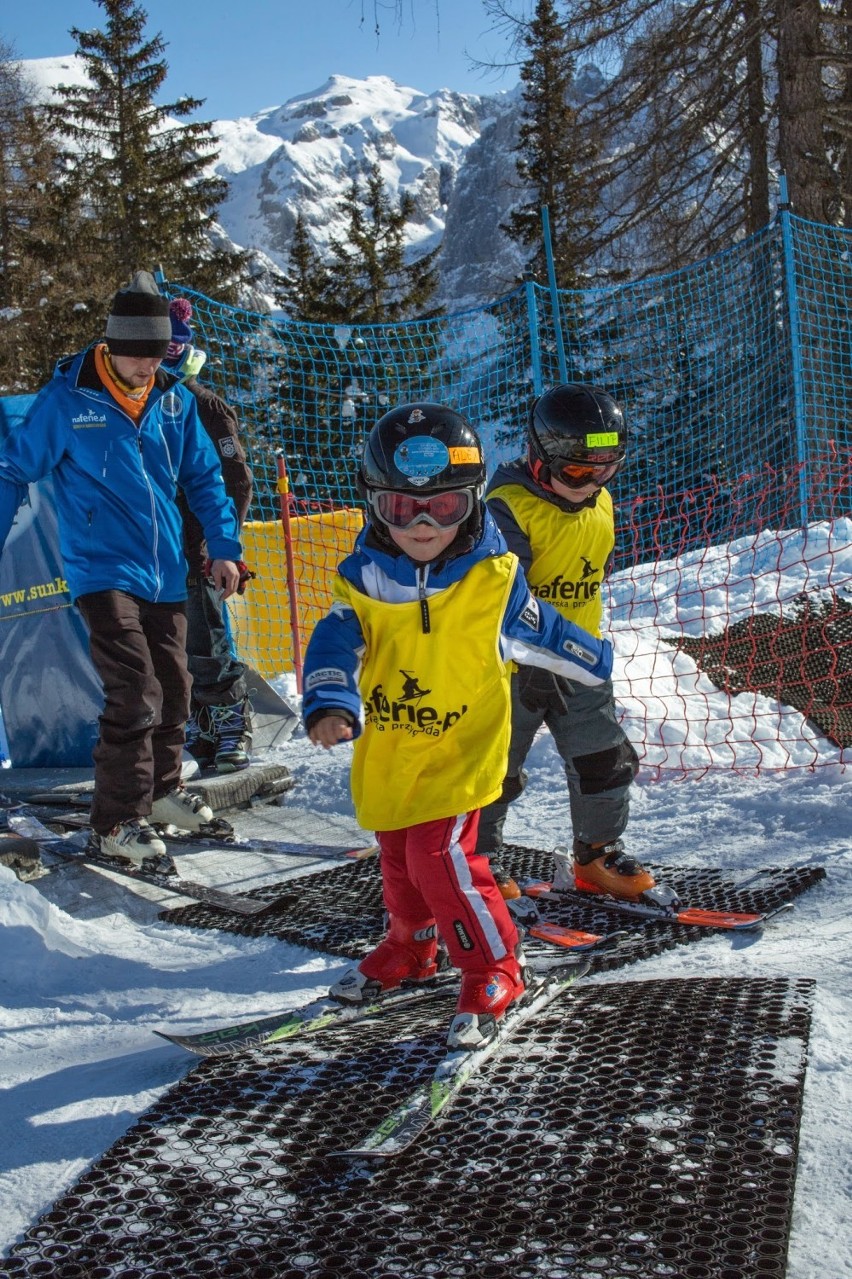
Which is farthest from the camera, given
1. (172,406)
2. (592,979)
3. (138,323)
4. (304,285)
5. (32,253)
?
(304,285)

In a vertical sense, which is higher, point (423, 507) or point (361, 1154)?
point (423, 507)

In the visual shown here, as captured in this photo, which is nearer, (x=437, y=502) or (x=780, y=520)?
(x=437, y=502)

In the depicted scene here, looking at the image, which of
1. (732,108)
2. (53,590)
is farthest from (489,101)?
(53,590)

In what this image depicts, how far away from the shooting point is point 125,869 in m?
4.35

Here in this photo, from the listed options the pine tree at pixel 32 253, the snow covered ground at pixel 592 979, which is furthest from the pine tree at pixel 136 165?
the snow covered ground at pixel 592 979

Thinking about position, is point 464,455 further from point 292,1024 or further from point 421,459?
point 292,1024

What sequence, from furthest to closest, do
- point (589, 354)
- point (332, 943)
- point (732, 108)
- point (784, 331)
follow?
point (732, 108) < point (589, 354) < point (784, 331) < point (332, 943)

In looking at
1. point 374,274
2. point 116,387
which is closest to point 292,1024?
point 116,387

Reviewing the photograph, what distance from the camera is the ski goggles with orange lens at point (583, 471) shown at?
148 inches

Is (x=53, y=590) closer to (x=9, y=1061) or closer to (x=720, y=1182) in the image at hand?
(x=9, y=1061)

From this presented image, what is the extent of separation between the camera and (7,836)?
4.30m

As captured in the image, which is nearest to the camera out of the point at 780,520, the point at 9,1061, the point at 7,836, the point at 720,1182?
the point at 720,1182

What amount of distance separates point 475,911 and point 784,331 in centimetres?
856

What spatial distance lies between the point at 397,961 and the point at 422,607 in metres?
1.05
